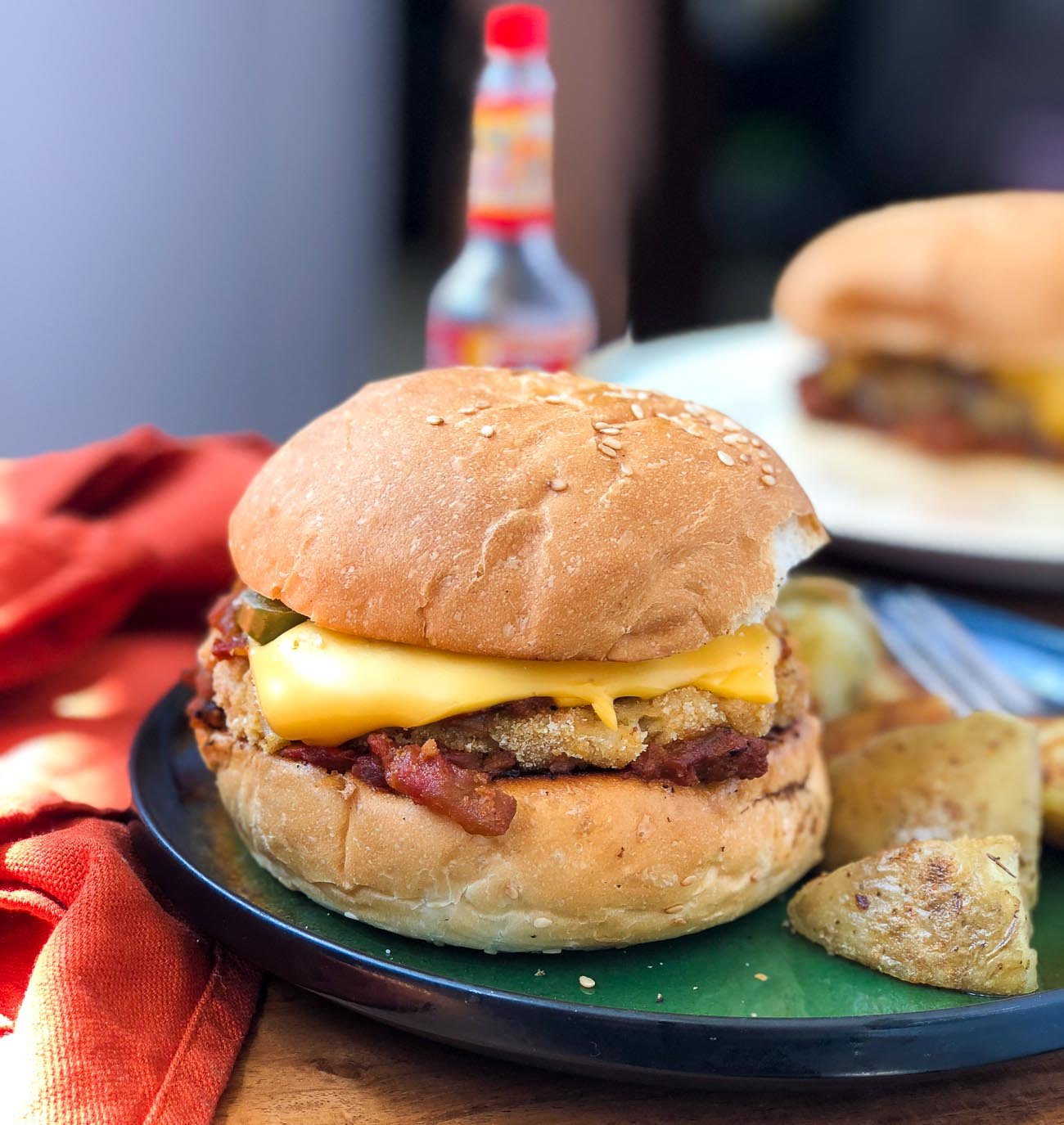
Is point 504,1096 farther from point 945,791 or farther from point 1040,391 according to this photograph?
point 1040,391

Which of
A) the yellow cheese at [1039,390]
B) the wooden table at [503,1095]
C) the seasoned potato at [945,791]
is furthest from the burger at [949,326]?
the wooden table at [503,1095]

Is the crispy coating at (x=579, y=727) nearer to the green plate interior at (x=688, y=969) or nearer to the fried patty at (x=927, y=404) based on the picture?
the green plate interior at (x=688, y=969)

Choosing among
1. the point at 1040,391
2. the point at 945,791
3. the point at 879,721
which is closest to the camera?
the point at 945,791

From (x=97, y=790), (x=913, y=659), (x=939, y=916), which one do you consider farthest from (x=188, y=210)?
(x=939, y=916)

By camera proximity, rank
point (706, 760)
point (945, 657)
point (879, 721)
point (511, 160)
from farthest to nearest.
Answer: point (511, 160)
point (945, 657)
point (879, 721)
point (706, 760)

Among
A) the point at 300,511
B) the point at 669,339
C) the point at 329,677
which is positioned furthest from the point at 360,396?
the point at 669,339

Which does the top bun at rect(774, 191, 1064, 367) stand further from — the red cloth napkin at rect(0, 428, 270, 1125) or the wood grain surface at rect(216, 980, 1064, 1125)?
the wood grain surface at rect(216, 980, 1064, 1125)
